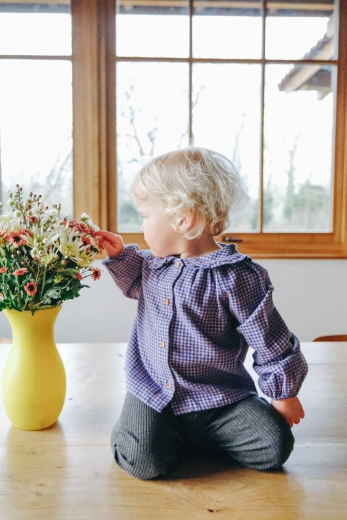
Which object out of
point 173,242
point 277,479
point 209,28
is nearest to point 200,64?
point 209,28

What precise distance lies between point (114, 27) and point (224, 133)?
0.76 m

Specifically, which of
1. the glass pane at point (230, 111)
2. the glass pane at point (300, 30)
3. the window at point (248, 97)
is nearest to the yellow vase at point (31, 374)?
the window at point (248, 97)

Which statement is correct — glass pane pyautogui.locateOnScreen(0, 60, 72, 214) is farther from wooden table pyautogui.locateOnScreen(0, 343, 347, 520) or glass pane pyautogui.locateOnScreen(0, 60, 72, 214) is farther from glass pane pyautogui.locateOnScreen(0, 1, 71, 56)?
wooden table pyautogui.locateOnScreen(0, 343, 347, 520)

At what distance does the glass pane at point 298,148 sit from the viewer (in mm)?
2678

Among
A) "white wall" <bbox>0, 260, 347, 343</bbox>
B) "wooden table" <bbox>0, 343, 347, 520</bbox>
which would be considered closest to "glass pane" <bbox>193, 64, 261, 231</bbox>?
"white wall" <bbox>0, 260, 347, 343</bbox>

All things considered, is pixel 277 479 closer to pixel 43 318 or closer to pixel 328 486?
pixel 328 486

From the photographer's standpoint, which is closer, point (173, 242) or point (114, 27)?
point (173, 242)

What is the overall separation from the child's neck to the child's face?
0.04 ft

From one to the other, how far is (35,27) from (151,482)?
2428 millimetres

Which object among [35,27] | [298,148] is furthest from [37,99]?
[298,148]

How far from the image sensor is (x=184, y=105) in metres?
2.65

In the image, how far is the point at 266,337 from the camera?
3.01ft

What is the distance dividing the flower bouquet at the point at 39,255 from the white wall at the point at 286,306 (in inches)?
64.4

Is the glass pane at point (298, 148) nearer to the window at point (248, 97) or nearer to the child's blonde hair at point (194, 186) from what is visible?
the window at point (248, 97)
